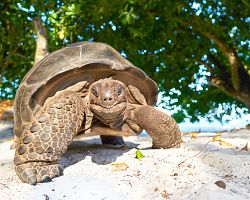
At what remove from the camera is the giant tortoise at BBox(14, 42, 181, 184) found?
2330 millimetres

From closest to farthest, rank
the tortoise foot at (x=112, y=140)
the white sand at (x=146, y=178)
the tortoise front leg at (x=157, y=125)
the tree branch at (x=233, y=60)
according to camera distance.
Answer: the white sand at (x=146, y=178) < the tortoise front leg at (x=157, y=125) < the tortoise foot at (x=112, y=140) < the tree branch at (x=233, y=60)

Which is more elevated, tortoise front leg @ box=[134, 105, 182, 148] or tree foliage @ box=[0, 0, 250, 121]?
tree foliage @ box=[0, 0, 250, 121]

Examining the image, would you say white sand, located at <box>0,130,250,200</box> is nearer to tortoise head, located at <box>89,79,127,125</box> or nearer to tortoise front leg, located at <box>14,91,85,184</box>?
tortoise front leg, located at <box>14,91,85,184</box>

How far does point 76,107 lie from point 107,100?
0.76 feet

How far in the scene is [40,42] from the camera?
21.4 feet

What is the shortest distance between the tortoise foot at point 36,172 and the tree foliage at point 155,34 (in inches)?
164

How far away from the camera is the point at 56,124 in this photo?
238cm

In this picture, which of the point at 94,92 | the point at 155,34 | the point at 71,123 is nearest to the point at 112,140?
the point at 94,92

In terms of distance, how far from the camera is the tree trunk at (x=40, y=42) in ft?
21.1

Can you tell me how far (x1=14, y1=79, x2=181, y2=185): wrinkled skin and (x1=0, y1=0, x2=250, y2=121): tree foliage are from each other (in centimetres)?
350

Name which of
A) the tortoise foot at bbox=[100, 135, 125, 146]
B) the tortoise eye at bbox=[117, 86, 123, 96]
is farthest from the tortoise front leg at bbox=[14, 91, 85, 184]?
the tortoise foot at bbox=[100, 135, 125, 146]

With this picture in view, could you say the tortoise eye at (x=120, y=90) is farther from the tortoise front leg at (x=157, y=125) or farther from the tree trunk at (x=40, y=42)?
the tree trunk at (x=40, y=42)

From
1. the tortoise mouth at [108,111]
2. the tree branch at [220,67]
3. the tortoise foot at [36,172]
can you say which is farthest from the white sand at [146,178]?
the tree branch at [220,67]

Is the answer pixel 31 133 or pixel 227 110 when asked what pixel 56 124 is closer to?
pixel 31 133
